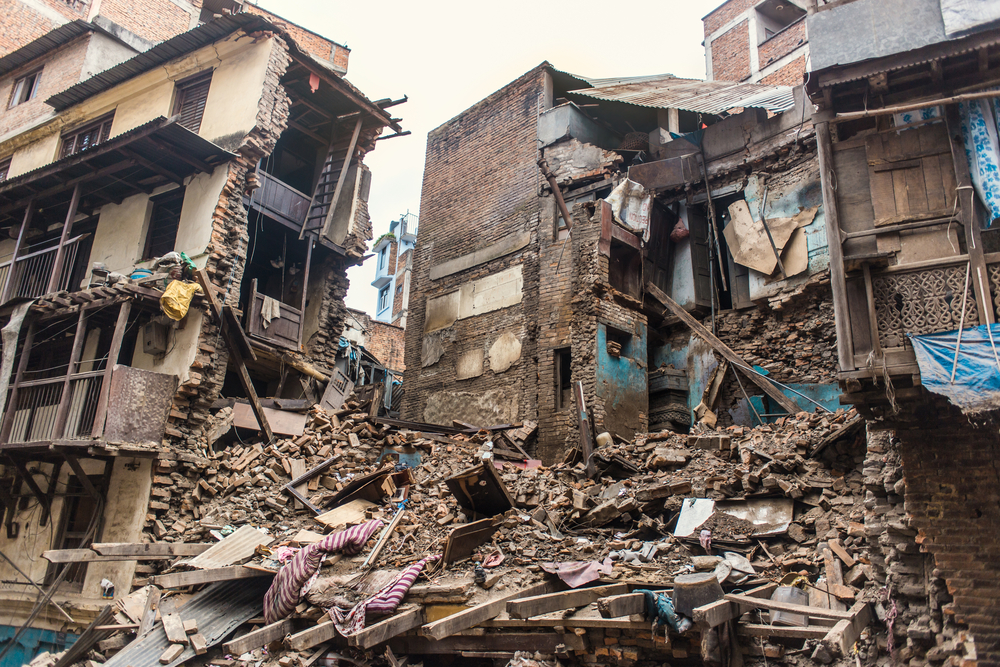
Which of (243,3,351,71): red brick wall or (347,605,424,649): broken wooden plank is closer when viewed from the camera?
(347,605,424,649): broken wooden plank

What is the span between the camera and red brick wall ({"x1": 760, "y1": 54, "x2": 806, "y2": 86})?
22203 millimetres

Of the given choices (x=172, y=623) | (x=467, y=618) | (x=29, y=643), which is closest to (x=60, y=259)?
(x=29, y=643)

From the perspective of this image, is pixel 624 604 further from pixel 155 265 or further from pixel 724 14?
pixel 724 14

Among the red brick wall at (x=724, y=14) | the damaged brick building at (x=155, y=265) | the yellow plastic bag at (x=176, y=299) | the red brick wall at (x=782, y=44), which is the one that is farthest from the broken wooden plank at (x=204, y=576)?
the red brick wall at (x=724, y=14)

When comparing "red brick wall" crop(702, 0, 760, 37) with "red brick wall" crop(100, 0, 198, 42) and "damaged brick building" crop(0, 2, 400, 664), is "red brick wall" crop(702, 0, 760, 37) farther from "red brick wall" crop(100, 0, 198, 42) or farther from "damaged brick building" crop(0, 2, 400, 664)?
"red brick wall" crop(100, 0, 198, 42)

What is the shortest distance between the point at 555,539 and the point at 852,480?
3828 mm

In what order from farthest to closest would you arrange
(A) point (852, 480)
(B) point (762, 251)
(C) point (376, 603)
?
1. (B) point (762, 251)
2. (A) point (852, 480)
3. (C) point (376, 603)

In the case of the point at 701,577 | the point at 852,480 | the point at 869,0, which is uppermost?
the point at 869,0

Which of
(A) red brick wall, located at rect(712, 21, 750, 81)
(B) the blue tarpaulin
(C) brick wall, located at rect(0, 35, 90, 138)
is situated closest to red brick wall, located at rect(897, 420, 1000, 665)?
(B) the blue tarpaulin

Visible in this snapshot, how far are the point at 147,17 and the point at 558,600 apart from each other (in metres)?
22.7

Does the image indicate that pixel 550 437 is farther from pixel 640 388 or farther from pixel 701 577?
pixel 701 577

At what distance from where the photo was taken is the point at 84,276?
1425cm

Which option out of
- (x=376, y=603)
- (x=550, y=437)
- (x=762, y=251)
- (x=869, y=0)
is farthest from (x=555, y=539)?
(x=762, y=251)

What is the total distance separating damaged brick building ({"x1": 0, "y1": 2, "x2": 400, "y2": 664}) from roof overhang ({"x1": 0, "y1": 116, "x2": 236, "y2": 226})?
0.15 feet
